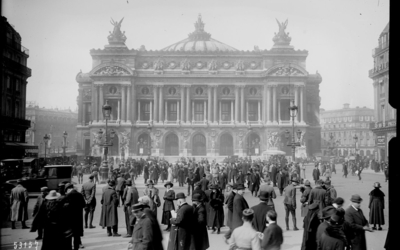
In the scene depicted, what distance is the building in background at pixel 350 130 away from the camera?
66062 mm

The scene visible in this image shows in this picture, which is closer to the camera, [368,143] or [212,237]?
[212,237]

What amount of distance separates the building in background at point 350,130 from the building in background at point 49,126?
46.9m

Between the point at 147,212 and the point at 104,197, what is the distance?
5.76 meters

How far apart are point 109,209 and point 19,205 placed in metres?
3.61

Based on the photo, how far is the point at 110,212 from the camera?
12.3 m

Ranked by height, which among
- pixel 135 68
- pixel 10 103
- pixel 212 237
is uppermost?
pixel 135 68

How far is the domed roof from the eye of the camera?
7738 centimetres

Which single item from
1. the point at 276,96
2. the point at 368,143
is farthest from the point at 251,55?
the point at 368,143

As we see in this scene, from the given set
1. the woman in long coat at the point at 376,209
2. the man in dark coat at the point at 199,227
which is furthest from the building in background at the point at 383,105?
the man in dark coat at the point at 199,227

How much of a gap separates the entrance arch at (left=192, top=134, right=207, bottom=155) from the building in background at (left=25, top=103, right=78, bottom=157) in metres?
21.3

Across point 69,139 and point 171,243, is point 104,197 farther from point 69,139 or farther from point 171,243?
point 69,139

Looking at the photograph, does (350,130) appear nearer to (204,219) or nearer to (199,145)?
(199,145)

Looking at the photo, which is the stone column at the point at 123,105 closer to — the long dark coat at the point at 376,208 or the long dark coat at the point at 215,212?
the long dark coat at the point at 215,212

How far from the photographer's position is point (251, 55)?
2677 inches
